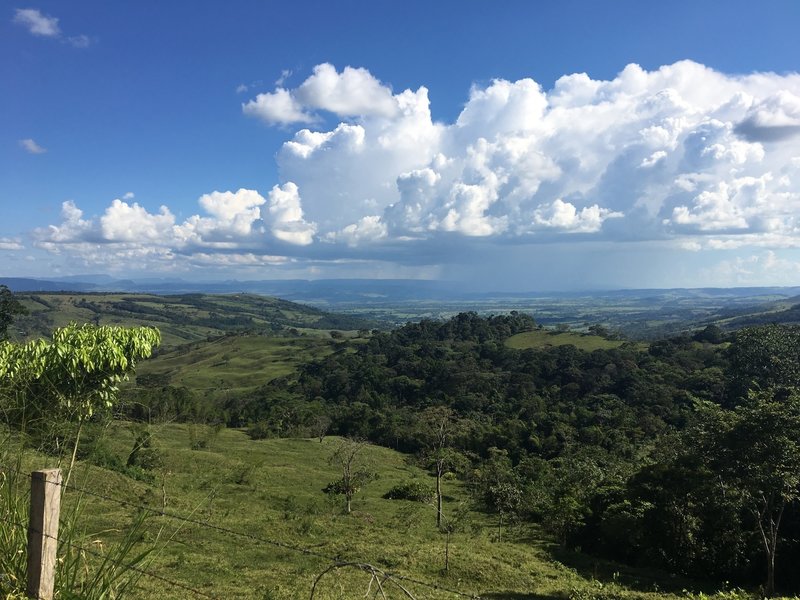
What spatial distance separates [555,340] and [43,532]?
125776 mm

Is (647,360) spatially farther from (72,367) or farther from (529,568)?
(72,367)

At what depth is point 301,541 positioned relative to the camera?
81.3 ft

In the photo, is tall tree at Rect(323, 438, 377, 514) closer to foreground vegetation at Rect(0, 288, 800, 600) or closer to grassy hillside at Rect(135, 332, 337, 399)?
foreground vegetation at Rect(0, 288, 800, 600)

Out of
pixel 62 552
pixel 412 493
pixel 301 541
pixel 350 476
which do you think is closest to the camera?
pixel 62 552

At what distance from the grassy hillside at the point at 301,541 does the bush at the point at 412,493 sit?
1.27 meters

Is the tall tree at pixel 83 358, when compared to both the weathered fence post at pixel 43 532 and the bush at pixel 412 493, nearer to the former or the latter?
the weathered fence post at pixel 43 532

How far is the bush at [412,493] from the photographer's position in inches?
1606

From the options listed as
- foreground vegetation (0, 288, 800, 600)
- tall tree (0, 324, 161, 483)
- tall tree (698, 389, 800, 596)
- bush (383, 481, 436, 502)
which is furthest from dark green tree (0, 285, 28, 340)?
tall tree (698, 389, 800, 596)

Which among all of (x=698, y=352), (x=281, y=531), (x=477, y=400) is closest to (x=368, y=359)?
(x=477, y=400)

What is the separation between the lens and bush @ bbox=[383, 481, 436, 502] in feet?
134

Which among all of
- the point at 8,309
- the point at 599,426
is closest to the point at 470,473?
the point at 599,426

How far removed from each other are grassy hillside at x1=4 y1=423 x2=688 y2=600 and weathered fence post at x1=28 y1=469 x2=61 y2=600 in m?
0.77

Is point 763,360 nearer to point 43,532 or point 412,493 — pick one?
point 412,493

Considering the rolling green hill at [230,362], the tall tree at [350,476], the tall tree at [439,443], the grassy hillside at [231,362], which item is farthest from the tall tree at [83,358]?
the grassy hillside at [231,362]
